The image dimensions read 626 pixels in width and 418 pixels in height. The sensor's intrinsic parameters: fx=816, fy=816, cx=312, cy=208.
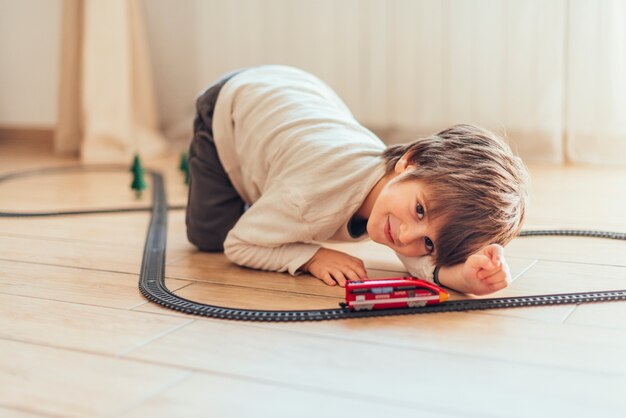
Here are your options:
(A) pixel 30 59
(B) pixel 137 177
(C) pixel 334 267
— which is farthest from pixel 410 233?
(A) pixel 30 59

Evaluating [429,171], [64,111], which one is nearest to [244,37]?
[64,111]

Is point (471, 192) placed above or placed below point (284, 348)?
above

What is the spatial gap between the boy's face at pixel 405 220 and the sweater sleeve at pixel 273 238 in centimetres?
12

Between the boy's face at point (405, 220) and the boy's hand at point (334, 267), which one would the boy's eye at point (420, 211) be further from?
the boy's hand at point (334, 267)

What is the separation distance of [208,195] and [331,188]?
32cm

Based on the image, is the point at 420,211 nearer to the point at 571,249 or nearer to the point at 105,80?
the point at 571,249

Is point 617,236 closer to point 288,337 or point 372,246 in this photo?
point 372,246

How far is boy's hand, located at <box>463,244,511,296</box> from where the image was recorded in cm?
103

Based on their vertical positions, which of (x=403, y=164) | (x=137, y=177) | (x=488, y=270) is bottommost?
(x=137, y=177)

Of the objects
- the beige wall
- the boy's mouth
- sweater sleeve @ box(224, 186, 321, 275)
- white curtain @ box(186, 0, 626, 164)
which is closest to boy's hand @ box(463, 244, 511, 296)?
the boy's mouth

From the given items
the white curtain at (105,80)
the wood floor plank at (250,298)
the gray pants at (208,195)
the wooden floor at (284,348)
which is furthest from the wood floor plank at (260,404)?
the white curtain at (105,80)

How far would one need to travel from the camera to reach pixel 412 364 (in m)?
Result: 0.84

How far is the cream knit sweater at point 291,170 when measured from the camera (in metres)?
1.20

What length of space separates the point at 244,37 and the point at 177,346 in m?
1.92
